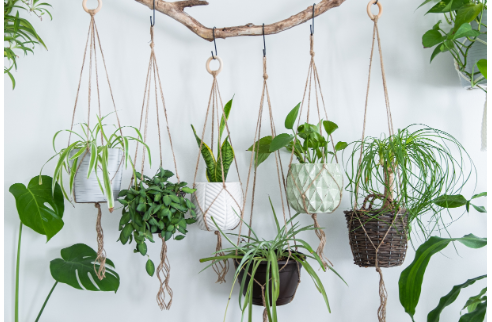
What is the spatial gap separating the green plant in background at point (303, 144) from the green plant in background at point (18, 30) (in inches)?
36.1

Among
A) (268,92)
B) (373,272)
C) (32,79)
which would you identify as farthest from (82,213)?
(373,272)

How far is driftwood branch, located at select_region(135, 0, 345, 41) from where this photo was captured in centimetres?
118

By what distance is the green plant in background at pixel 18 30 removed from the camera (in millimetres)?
1291

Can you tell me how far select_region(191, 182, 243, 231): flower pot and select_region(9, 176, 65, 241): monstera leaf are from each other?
0.47 m

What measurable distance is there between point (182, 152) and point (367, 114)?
0.68m

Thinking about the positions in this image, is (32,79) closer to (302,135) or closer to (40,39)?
(40,39)

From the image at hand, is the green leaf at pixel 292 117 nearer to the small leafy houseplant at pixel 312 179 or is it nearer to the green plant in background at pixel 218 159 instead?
the small leafy houseplant at pixel 312 179

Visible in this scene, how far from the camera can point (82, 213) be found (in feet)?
4.33

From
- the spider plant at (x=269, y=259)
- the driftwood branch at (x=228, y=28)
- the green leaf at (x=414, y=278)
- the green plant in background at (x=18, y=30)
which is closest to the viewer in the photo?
the green leaf at (x=414, y=278)

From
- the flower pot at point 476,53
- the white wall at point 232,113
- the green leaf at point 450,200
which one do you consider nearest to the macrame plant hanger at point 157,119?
the white wall at point 232,113

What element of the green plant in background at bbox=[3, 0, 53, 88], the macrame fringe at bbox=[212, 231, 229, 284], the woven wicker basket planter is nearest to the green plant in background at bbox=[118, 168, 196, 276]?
the macrame fringe at bbox=[212, 231, 229, 284]

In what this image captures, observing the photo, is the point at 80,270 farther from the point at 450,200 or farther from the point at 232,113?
the point at 450,200

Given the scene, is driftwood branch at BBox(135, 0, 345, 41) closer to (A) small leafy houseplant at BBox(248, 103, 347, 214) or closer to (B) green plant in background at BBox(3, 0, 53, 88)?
(A) small leafy houseplant at BBox(248, 103, 347, 214)

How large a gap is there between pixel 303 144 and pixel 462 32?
55cm
